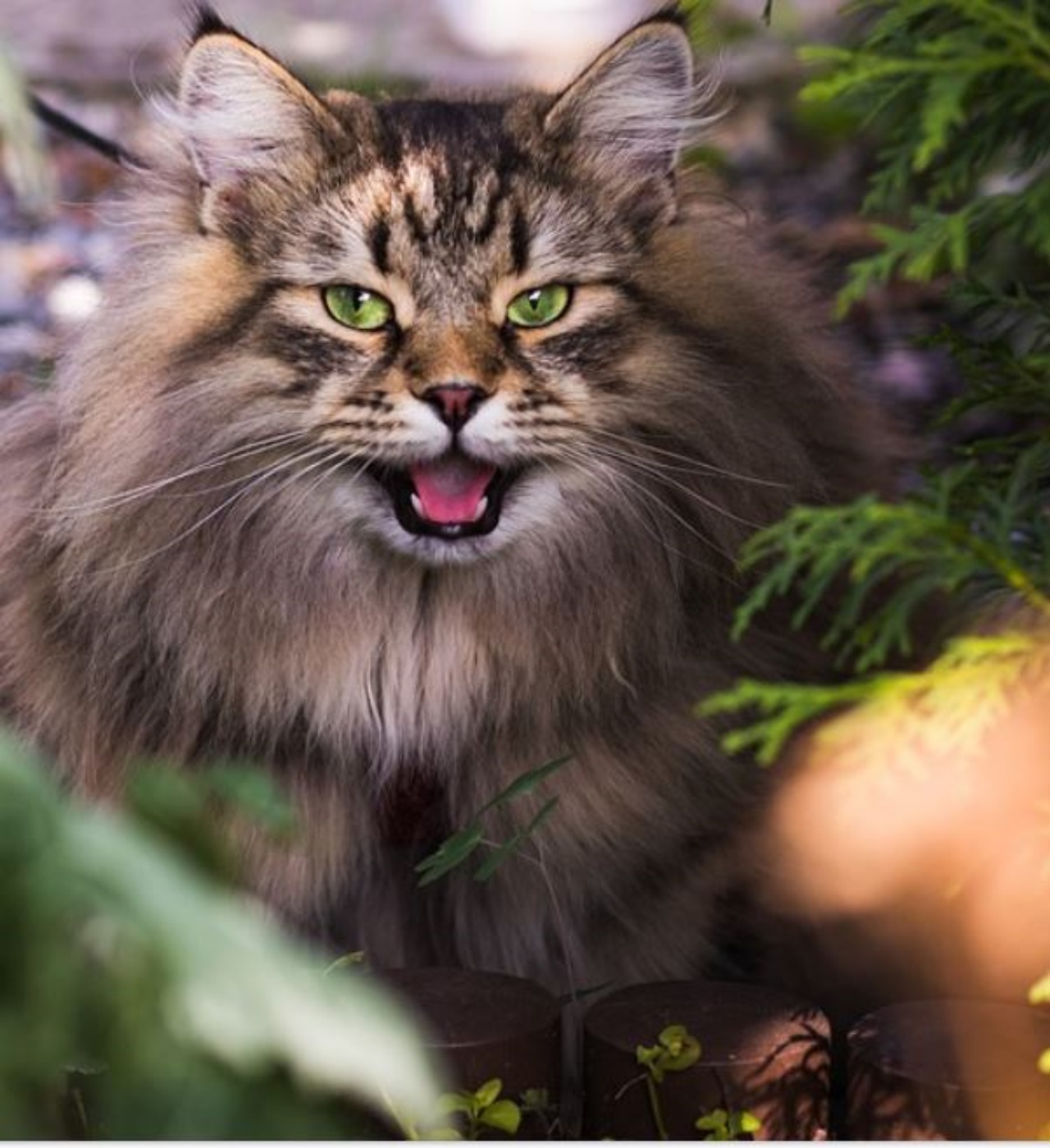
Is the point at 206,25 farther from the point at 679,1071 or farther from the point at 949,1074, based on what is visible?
the point at 949,1074

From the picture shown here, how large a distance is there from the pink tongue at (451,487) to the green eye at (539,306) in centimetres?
19

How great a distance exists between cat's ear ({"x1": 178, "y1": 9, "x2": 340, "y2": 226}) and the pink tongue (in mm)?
404

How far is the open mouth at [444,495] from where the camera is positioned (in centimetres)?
233

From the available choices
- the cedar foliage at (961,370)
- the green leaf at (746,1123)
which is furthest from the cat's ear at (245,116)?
the green leaf at (746,1123)

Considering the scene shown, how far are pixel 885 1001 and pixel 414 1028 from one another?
90 cm

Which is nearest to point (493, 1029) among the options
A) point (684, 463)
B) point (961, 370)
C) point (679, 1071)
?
point (679, 1071)

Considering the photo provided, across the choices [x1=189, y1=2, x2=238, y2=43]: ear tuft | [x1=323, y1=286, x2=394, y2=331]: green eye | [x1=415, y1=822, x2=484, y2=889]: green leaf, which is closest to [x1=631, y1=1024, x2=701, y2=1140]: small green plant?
[x1=415, y1=822, x2=484, y2=889]: green leaf

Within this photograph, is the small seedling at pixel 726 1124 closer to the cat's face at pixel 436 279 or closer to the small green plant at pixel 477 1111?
the small green plant at pixel 477 1111

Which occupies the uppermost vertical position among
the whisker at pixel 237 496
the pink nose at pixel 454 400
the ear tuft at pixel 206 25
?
the ear tuft at pixel 206 25

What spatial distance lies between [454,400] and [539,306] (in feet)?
0.69

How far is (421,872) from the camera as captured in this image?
Answer: 100 inches

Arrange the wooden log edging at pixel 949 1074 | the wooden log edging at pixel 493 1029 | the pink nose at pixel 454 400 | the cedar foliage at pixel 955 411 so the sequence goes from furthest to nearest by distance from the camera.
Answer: the pink nose at pixel 454 400 < the wooden log edging at pixel 493 1029 < the wooden log edging at pixel 949 1074 < the cedar foliage at pixel 955 411

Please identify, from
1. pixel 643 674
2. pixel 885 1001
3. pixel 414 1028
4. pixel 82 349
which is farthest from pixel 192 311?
pixel 885 1001

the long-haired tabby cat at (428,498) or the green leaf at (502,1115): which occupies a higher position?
the long-haired tabby cat at (428,498)
